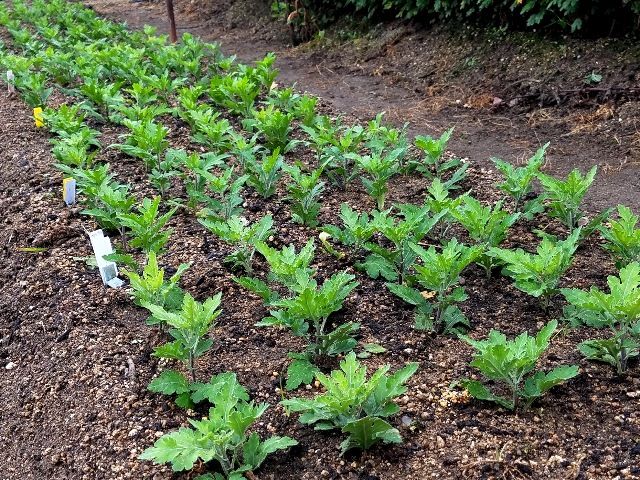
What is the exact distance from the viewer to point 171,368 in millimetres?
3133

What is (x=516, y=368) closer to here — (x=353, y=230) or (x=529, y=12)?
(x=353, y=230)

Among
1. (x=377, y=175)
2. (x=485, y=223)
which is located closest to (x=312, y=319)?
(x=485, y=223)

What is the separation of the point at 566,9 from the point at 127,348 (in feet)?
19.8

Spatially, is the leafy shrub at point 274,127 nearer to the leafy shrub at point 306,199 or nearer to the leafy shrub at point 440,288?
the leafy shrub at point 306,199

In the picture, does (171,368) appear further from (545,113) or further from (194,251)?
(545,113)

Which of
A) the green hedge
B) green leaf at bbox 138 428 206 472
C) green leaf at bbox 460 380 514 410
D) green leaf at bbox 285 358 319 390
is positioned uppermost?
the green hedge

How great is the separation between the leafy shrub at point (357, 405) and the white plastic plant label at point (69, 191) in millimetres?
2629

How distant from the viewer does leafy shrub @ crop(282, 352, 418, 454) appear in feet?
8.18

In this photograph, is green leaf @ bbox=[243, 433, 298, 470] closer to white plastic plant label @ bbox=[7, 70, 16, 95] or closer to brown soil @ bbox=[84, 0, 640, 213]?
brown soil @ bbox=[84, 0, 640, 213]

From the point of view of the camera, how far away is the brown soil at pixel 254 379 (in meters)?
2.57

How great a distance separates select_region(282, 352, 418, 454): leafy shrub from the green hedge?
561 centimetres

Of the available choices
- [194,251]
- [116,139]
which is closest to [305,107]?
[116,139]

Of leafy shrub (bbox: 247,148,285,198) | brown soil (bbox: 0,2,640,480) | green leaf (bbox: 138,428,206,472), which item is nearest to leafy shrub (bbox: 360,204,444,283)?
brown soil (bbox: 0,2,640,480)

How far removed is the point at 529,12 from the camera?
26.9 ft
